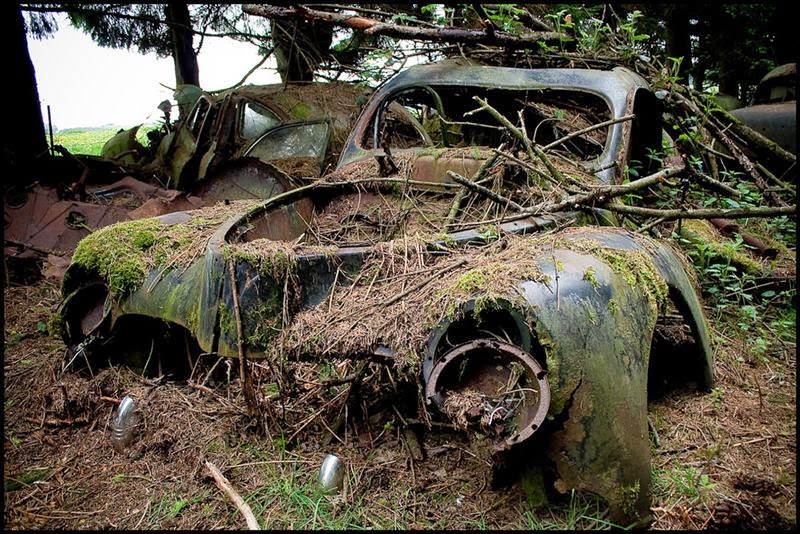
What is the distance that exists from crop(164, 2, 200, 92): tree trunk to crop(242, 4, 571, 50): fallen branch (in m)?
3.78

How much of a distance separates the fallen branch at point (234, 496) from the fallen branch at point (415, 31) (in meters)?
3.30

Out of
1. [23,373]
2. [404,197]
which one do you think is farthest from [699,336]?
[23,373]

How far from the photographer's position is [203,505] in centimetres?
240

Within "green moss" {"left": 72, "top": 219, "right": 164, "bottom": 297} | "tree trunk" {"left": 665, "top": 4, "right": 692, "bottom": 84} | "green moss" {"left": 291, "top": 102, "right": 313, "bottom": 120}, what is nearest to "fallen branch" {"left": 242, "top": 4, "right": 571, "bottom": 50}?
"green moss" {"left": 291, "top": 102, "right": 313, "bottom": 120}

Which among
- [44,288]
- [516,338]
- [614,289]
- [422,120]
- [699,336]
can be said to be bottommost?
[44,288]

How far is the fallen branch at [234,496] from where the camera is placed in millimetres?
2217

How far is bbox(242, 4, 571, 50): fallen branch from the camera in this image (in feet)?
14.1

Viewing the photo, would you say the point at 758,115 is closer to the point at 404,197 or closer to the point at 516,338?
the point at 404,197

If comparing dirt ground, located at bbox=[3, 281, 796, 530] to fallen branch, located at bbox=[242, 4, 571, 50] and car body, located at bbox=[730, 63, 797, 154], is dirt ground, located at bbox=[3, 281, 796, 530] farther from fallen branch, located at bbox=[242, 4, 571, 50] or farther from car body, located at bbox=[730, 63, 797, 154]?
car body, located at bbox=[730, 63, 797, 154]

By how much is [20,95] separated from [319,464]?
22.3 ft

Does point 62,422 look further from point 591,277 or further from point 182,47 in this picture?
point 182,47

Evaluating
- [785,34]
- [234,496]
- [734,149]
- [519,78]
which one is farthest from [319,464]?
[785,34]

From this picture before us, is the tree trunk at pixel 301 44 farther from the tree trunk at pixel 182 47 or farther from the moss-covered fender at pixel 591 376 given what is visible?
the moss-covered fender at pixel 591 376

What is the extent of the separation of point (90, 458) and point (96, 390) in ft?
1.67
